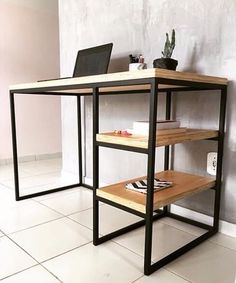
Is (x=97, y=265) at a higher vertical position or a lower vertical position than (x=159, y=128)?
lower

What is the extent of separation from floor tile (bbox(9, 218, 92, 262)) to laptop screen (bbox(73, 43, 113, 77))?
2.81 feet

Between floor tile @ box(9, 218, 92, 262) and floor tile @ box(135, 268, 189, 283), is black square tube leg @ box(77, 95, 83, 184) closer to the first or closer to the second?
floor tile @ box(9, 218, 92, 262)

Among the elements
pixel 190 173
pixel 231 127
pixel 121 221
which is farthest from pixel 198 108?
pixel 121 221

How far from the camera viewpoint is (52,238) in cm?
130

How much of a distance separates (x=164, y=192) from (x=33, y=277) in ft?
2.00

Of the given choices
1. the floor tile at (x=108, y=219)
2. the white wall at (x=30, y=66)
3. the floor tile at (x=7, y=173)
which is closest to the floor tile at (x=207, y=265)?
Result: the floor tile at (x=108, y=219)

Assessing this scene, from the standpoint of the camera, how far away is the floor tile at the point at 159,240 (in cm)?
120

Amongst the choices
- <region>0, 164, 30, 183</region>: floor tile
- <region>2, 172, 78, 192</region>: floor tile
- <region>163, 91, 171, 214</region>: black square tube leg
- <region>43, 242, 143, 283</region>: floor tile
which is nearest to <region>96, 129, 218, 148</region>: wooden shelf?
Answer: <region>163, 91, 171, 214</region>: black square tube leg

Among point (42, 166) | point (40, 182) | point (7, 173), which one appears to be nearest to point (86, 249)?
point (40, 182)

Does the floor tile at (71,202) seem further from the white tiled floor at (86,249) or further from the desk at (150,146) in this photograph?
the desk at (150,146)

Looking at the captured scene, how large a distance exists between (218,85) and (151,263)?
32.1 inches

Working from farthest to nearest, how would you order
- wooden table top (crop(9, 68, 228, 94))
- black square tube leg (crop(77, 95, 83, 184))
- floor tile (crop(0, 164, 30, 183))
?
floor tile (crop(0, 164, 30, 183))
black square tube leg (crop(77, 95, 83, 184))
wooden table top (crop(9, 68, 228, 94))

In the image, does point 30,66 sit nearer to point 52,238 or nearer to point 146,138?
point 52,238

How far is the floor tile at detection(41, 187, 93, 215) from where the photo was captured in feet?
5.48
